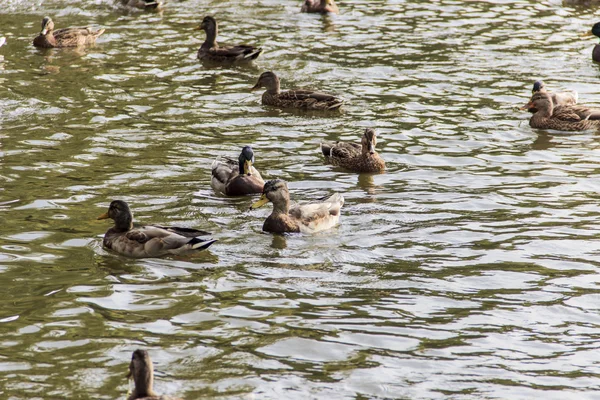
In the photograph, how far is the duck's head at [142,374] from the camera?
7676 mm

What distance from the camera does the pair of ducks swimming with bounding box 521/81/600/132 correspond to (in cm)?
1750

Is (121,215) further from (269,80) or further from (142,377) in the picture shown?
(269,80)

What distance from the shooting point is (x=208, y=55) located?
21.6 meters

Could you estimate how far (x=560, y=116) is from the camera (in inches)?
693

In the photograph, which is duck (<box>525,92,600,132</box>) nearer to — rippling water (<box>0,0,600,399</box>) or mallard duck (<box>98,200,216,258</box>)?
rippling water (<box>0,0,600,399</box>)

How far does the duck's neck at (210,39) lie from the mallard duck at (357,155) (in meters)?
6.97

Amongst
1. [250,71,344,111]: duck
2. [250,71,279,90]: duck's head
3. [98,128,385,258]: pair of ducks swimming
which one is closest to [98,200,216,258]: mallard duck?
[98,128,385,258]: pair of ducks swimming

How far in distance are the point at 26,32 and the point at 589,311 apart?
16876 millimetres

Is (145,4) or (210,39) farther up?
(145,4)

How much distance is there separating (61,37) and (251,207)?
1065 centimetres

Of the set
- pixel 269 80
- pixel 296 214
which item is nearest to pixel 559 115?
pixel 269 80

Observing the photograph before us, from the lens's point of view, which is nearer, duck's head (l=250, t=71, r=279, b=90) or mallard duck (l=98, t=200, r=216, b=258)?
mallard duck (l=98, t=200, r=216, b=258)

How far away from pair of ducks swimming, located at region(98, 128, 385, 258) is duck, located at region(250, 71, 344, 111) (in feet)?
7.86

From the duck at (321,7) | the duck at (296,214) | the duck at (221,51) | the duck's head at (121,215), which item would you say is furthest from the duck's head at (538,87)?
the duck's head at (121,215)
